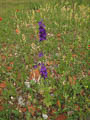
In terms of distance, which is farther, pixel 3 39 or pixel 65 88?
pixel 3 39

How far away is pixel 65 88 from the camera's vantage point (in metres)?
3.06

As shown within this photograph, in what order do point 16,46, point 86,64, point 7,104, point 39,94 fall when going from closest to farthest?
point 7,104 < point 39,94 < point 86,64 < point 16,46

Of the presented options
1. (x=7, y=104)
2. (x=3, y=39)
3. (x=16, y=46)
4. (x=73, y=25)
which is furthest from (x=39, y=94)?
(x=73, y=25)

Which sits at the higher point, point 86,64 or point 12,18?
point 12,18

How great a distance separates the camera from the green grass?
279cm

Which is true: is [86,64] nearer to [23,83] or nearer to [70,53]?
[70,53]

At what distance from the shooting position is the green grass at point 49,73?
2789 mm

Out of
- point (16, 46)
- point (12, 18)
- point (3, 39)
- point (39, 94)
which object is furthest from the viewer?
point (12, 18)

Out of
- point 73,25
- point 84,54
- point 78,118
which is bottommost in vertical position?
point 78,118

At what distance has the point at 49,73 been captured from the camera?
11.1ft

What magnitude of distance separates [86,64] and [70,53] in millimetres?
484

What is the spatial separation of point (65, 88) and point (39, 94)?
52cm

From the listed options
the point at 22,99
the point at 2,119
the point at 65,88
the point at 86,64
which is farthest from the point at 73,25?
the point at 2,119

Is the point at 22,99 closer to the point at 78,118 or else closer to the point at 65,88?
the point at 65,88
